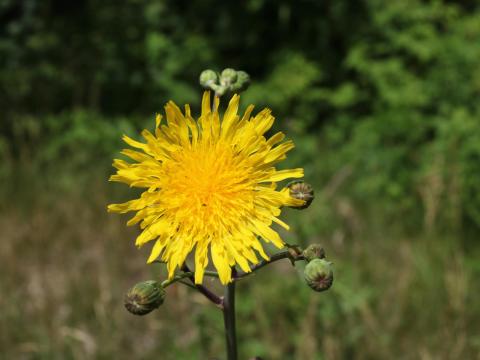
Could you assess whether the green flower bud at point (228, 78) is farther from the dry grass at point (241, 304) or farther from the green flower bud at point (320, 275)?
the dry grass at point (241, 304)

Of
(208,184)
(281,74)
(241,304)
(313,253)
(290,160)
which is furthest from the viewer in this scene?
(281,74)

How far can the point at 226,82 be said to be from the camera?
223cm

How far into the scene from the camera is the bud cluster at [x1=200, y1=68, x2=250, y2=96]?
7.30 feet

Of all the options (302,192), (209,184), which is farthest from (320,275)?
(209,184)

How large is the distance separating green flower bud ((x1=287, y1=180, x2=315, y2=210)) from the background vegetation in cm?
146

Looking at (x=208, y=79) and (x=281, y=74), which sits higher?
(x=281, y=74)

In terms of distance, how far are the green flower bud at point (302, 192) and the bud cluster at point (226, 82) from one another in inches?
16.9

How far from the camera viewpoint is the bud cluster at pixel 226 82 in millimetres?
2227

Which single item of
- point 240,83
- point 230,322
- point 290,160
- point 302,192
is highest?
point 290,160

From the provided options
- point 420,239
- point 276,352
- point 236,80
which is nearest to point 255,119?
point 236,80

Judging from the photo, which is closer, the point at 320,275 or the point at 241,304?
the point at 320,275

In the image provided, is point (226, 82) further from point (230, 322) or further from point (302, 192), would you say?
point (230, 322)

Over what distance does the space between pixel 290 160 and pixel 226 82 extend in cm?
383

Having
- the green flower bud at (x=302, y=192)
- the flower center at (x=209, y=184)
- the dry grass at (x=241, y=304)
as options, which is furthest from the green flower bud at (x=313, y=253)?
the dry grass at (x=241, y=304)
